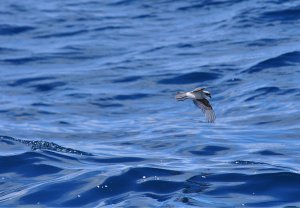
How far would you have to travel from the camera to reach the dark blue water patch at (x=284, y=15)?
740 inches

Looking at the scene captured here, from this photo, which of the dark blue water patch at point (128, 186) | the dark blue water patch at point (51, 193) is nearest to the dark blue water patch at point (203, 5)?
the dark blue water patch at point (128, 186)

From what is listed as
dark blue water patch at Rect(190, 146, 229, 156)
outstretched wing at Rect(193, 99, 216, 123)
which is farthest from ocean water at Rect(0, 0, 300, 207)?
outstretched wing at Rect(193, 99, 216, 123)

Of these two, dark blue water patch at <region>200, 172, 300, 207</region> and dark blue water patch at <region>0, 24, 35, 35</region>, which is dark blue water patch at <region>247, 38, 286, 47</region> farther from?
dark blue water patch at <region>200, 172, 300, 207</region>

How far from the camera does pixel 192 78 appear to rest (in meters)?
15.8

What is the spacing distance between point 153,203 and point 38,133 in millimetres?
4057

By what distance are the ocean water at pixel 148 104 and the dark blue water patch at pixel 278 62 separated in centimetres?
3

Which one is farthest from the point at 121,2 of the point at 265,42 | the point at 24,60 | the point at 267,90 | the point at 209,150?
the point at 209,150

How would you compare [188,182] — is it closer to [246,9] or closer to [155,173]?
[155,173]

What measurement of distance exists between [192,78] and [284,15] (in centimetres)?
393

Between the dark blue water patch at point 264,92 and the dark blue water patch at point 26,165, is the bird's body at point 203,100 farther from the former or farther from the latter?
the dark blue water patch at point 264,92

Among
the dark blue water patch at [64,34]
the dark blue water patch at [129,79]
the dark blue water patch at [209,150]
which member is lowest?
the dark blue water patch at [209,150]

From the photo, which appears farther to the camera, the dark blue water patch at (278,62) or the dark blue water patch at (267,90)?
the dark blue water patch at (278,62)

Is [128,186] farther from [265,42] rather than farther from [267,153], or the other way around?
[265,42]

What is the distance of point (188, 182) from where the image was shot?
9.95m
